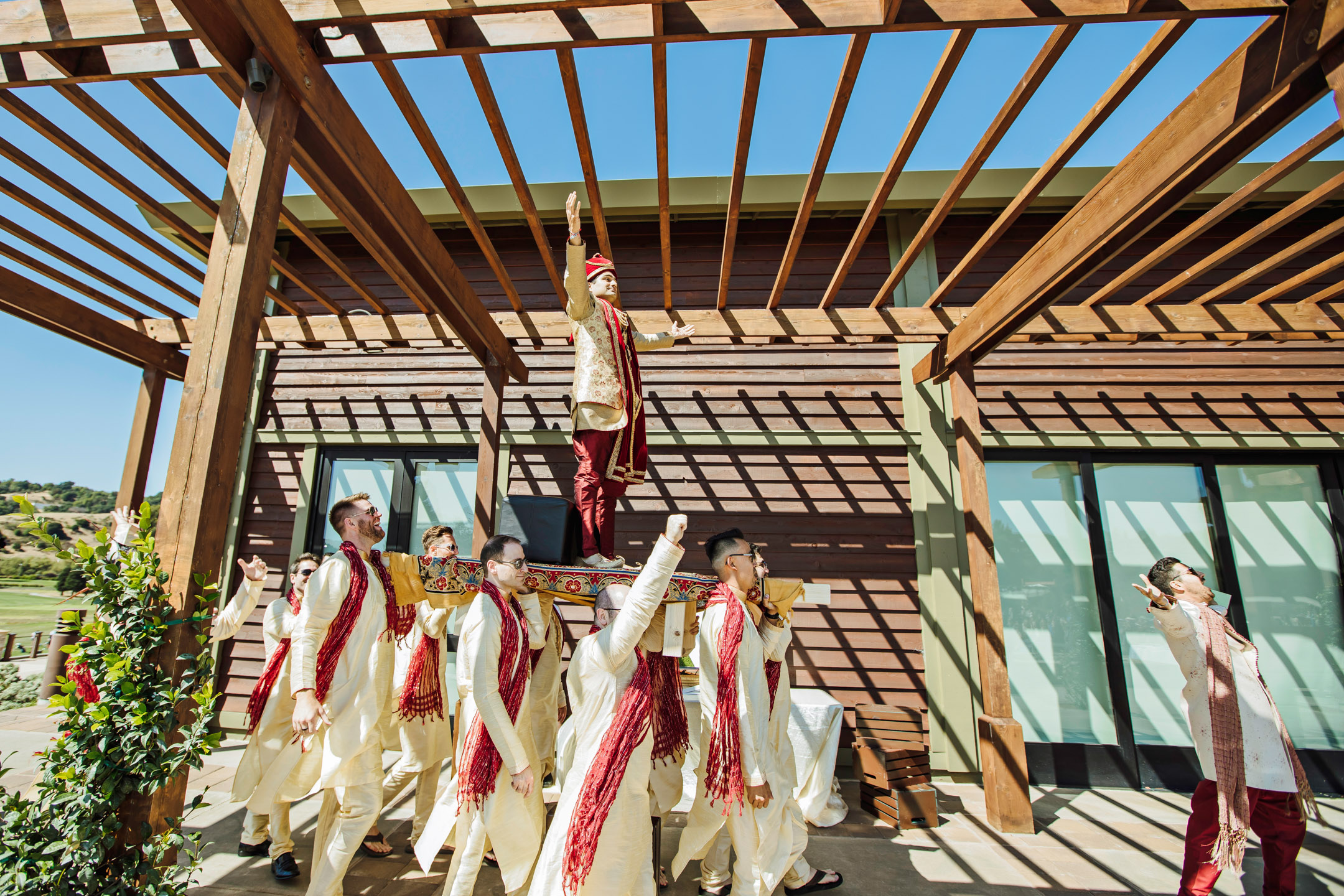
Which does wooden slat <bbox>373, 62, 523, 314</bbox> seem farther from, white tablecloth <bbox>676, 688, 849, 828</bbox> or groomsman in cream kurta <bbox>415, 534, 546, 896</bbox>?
white tablecloth <bbox>676, 688, 849, 828</bbox>

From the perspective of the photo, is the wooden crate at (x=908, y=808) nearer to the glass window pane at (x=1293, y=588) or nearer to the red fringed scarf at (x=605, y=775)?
the red fringed scarf at (x=605, y=775)

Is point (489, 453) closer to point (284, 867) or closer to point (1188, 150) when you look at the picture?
point (284, 867)

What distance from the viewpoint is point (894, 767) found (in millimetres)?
4070

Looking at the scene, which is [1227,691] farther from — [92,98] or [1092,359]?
[92,98]

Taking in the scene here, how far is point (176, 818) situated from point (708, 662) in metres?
1.92

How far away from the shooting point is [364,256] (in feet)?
19.9

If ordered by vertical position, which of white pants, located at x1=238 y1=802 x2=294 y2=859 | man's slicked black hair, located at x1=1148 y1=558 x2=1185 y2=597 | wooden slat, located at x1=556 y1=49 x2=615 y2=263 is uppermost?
wooden slat, located at x1=556 y1=49 x2=615 y2=263

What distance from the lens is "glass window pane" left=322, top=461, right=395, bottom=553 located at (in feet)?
19.0

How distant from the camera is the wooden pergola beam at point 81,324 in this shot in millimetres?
3957

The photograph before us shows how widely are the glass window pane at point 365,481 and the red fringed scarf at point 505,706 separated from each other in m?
3.49

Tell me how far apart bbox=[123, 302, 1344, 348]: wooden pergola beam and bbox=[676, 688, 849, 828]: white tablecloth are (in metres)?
2.59

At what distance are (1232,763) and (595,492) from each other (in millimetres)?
3235

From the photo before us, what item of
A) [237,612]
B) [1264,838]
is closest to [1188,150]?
[1264,838]

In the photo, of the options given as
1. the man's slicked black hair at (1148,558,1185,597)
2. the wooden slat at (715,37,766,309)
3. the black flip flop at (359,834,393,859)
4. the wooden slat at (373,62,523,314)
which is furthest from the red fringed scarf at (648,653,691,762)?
the wooden slat at (373,62,523,314)
